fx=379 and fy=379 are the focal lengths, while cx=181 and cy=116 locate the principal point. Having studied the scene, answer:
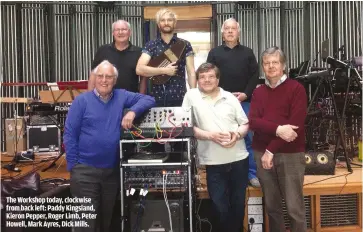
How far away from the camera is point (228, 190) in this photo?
261 centimetres

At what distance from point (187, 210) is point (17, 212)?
1.04 meters

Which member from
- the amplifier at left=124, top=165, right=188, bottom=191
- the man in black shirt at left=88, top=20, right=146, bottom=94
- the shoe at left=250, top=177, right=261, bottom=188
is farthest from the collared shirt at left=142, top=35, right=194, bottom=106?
the shoe at left=250, top=177, right=261, bottom=188

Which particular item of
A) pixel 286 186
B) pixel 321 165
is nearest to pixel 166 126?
pixel 286 186

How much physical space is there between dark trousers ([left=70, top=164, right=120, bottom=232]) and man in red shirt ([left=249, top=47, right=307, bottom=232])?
0.98 meters

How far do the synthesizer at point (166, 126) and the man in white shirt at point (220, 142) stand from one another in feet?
0.28

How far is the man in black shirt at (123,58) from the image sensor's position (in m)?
3.10

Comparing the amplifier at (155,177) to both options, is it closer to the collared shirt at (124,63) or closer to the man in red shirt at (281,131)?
the man in red shirt at (281,131)

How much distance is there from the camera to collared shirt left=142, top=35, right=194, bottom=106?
9.39 feet

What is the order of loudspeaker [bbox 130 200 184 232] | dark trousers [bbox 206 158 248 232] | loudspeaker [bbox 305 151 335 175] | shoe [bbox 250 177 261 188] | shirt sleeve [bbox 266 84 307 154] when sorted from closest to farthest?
shirt sleeve [bbox 266 84 307 154] → loudspeaker [bbox 130 200 184 232] → dark trousers [bbox 206 158 248 232] → shoe [bbox 250 177 261 188] → loudspeaker [bbox 305 151 335 175]

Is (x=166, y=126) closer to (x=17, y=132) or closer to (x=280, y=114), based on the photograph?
(x=280, y=114)

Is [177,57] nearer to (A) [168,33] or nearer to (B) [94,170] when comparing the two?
(A) [168,33]

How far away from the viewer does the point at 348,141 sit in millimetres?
4785

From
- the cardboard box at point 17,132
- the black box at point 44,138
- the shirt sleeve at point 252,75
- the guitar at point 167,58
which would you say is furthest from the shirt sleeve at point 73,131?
the cardboard box at point 17,132

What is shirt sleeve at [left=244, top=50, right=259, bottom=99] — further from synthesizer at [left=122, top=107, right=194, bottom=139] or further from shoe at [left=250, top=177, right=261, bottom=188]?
synthesizer at [left=122, top=107, right=194, bottom=139]
